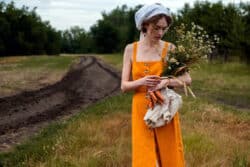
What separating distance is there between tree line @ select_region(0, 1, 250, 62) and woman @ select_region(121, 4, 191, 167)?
392 millimetres

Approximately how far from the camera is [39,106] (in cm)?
1488

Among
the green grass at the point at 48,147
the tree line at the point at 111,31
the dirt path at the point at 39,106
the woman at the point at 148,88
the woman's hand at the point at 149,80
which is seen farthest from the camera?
the tree line at the point at 111,31

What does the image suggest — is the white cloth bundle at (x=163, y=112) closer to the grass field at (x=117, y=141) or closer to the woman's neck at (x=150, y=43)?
the woman's neck at (x=150, y=43)

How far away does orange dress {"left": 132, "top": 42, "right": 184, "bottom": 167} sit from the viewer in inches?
159

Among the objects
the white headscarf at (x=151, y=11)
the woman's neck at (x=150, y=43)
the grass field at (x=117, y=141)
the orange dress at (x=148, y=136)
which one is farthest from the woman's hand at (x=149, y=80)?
the grass field at (x=117, y=141)

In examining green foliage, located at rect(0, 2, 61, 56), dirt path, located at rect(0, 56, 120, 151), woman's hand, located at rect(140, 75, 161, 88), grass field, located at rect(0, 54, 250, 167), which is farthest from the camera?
green foliage, located at rect(0, 2, 61, 56)

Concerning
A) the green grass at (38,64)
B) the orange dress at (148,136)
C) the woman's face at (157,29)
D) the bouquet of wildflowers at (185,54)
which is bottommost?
the green grass at (38,64)

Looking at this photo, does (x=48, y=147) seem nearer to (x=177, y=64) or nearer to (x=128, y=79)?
(x=128, y=79)

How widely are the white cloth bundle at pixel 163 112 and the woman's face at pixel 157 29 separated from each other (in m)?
0.43

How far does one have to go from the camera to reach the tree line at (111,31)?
3344 cm

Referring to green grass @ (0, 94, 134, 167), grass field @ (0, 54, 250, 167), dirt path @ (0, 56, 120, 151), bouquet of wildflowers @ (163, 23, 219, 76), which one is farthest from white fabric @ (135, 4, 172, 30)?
dirt path @ (0, 56, 120, 151)

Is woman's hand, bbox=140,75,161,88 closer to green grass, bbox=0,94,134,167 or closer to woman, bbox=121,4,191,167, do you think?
woman, bbox=121,4,191,167

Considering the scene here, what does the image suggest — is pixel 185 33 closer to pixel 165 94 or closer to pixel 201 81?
pixel 165 94

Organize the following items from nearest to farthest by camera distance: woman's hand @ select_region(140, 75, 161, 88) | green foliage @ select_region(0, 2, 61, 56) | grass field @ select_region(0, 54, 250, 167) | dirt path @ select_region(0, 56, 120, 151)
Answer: woman's hand @ select_region(140, 75, 161, 88), grass field @ select_region(0, 54, 250, 167), dirt path @ select_region(0, 56, 120, 151), green foliage @ select_region(0, 2, 61, 56)
